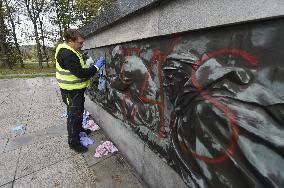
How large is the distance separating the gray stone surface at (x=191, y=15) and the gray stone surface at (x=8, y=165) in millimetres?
2453

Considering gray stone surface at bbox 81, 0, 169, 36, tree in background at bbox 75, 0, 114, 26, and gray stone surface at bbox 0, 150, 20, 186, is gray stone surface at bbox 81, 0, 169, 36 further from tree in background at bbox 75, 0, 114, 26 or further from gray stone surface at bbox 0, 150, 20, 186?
tree in background at bbox 75, 0, 114, 26

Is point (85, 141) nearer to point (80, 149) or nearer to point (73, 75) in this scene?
point (80, 149)

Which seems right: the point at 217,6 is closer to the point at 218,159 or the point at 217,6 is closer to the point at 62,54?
the point at 218,159

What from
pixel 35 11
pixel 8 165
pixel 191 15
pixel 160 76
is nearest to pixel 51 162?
pixel 8 165

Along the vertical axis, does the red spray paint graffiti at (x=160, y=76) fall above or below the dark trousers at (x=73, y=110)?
above

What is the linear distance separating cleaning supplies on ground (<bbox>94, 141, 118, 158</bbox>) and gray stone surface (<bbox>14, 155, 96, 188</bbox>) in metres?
0.30

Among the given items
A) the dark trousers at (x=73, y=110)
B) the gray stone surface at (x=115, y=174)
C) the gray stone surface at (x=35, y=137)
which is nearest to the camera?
the gray stone surface at (x=115, y=174)

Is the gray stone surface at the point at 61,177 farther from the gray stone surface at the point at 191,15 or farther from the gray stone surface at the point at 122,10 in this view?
the gray stone surface at the point at 122,10

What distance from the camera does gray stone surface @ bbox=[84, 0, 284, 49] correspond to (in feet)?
4.79

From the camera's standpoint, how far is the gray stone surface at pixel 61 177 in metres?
3.36

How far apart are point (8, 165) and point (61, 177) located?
1.01m

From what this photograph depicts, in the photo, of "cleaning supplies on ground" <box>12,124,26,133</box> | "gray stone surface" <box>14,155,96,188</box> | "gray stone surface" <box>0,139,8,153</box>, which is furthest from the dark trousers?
"cleaning supplies on ground" <box>12,124,26,133</box>

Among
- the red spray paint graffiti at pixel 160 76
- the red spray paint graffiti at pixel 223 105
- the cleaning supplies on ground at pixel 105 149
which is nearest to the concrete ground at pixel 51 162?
the cleaning supplies on ground at pixel 105 149

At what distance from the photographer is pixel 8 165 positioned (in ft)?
12.9
